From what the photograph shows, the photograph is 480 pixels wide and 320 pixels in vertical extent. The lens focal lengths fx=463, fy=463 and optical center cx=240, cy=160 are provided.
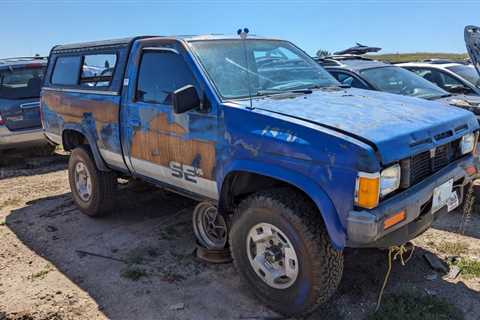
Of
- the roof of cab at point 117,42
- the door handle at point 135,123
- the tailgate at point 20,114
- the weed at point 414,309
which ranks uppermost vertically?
the roof of cab at point 117,42

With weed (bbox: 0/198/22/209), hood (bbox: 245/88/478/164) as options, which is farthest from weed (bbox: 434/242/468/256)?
weed (bbox: 0/198/22/209)

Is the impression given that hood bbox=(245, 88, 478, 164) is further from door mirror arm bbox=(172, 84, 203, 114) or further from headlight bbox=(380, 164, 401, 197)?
door mirror arm bbox=(172, 84, 203, 114)

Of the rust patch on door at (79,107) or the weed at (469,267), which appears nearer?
the weed at (469,267)

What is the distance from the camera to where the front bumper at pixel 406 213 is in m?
2.73

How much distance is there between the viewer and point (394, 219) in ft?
9.37

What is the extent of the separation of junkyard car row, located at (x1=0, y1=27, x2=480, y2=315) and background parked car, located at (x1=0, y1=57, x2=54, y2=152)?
11.8 ft

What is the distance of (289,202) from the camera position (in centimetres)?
315

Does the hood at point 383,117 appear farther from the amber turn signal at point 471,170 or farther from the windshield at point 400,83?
the windshield at point 400,83

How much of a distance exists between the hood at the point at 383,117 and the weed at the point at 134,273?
1825mm

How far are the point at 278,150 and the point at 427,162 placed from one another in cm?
108

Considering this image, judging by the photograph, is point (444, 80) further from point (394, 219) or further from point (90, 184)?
point (90, 184)

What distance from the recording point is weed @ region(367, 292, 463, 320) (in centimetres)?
322

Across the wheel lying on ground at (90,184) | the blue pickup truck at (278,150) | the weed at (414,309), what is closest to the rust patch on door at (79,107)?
the blue pickup truck at (278,150)

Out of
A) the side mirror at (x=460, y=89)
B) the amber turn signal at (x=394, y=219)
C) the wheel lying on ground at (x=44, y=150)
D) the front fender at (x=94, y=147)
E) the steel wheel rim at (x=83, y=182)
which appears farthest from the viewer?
the wheel lying on ground at (x=44, y=150)
